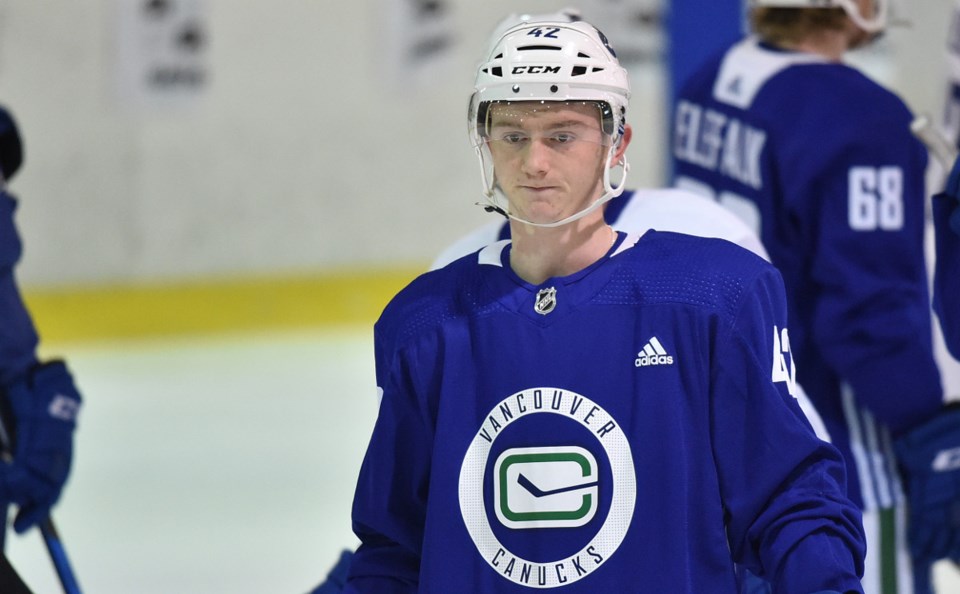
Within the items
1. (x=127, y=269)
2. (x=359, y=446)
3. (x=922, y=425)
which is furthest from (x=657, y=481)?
(x=127, y=269)

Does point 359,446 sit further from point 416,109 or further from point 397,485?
point 397,485

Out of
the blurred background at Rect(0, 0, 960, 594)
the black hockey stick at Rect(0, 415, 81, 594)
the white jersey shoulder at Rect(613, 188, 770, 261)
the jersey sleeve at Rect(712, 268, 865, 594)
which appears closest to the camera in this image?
the jersey sleeve at Rect(712, 268, 865, 594)

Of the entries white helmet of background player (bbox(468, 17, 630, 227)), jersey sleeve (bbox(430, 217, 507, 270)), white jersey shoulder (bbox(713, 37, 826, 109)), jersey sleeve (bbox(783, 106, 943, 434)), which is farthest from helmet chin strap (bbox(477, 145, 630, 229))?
white jersey shoulder (bbox(713, 37, 826, 109))

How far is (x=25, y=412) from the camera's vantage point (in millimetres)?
2432

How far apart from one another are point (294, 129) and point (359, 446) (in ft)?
9.01

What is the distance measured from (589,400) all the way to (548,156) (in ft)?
0.78

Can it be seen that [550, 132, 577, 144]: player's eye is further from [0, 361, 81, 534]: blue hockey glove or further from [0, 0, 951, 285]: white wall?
[0, 0, 951, 285]: white wall

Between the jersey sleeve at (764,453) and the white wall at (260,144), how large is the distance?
5723mm

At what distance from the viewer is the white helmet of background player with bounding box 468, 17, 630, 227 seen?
1.49 meters

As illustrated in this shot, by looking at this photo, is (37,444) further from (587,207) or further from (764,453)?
(764,453)

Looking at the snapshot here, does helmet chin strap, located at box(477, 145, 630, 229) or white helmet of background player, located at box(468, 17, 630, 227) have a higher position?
white helmet of background player, located at box(468, 17, 630, 227)

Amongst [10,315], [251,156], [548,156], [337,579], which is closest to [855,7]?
[548,156]

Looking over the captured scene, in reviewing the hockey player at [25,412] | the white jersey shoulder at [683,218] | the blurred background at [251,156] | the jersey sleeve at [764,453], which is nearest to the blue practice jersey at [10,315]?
the hockey player at [25,412]

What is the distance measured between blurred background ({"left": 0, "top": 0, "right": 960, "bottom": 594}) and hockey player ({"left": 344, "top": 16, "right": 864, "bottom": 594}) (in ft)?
16.7
